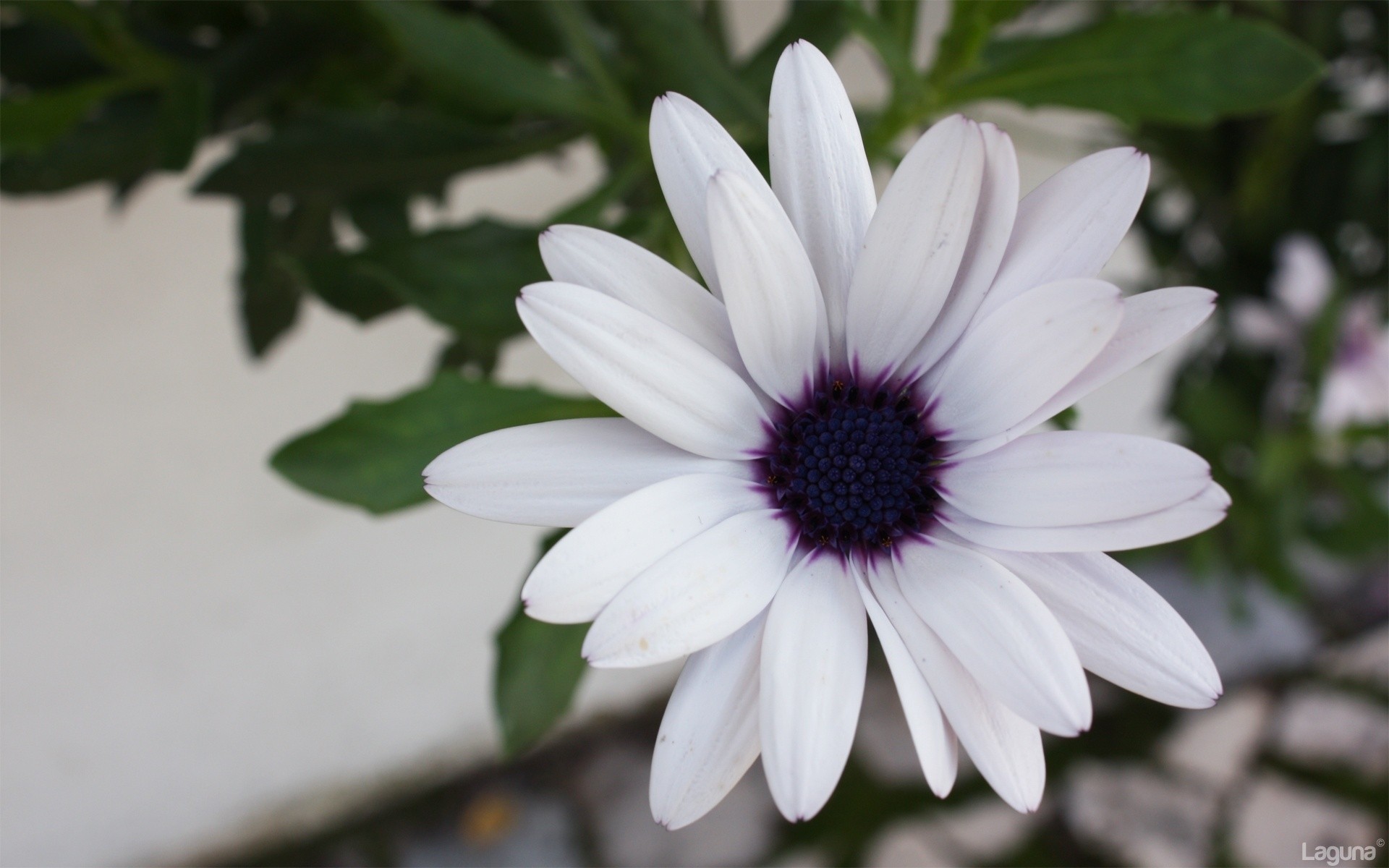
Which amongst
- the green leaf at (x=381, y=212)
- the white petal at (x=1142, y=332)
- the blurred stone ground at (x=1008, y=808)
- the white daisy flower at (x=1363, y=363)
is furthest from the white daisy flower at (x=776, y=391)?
the blurred stone ground at (x=1008, y=808)

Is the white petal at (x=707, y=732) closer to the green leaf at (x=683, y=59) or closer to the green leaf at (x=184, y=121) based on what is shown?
the green leaf at (x=683, y=59)

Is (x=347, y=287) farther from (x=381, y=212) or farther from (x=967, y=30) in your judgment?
(x=967, y=30)

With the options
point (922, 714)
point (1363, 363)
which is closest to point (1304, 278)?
point (1363, 363)

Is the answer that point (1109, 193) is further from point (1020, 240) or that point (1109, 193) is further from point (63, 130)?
point (63, 130)

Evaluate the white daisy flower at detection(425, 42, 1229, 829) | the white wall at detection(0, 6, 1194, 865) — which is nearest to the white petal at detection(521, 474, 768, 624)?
the white daisy flower at detection(425, 42, 1229, 829)

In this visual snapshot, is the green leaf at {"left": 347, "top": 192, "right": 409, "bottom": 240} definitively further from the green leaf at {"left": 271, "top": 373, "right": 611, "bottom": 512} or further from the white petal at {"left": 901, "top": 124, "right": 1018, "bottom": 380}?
the white petal at {"left": 901, "top": 124, "right": 1018, "bottom": 380}

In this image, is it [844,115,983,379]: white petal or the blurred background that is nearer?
[844,115,983,379]: white petal
